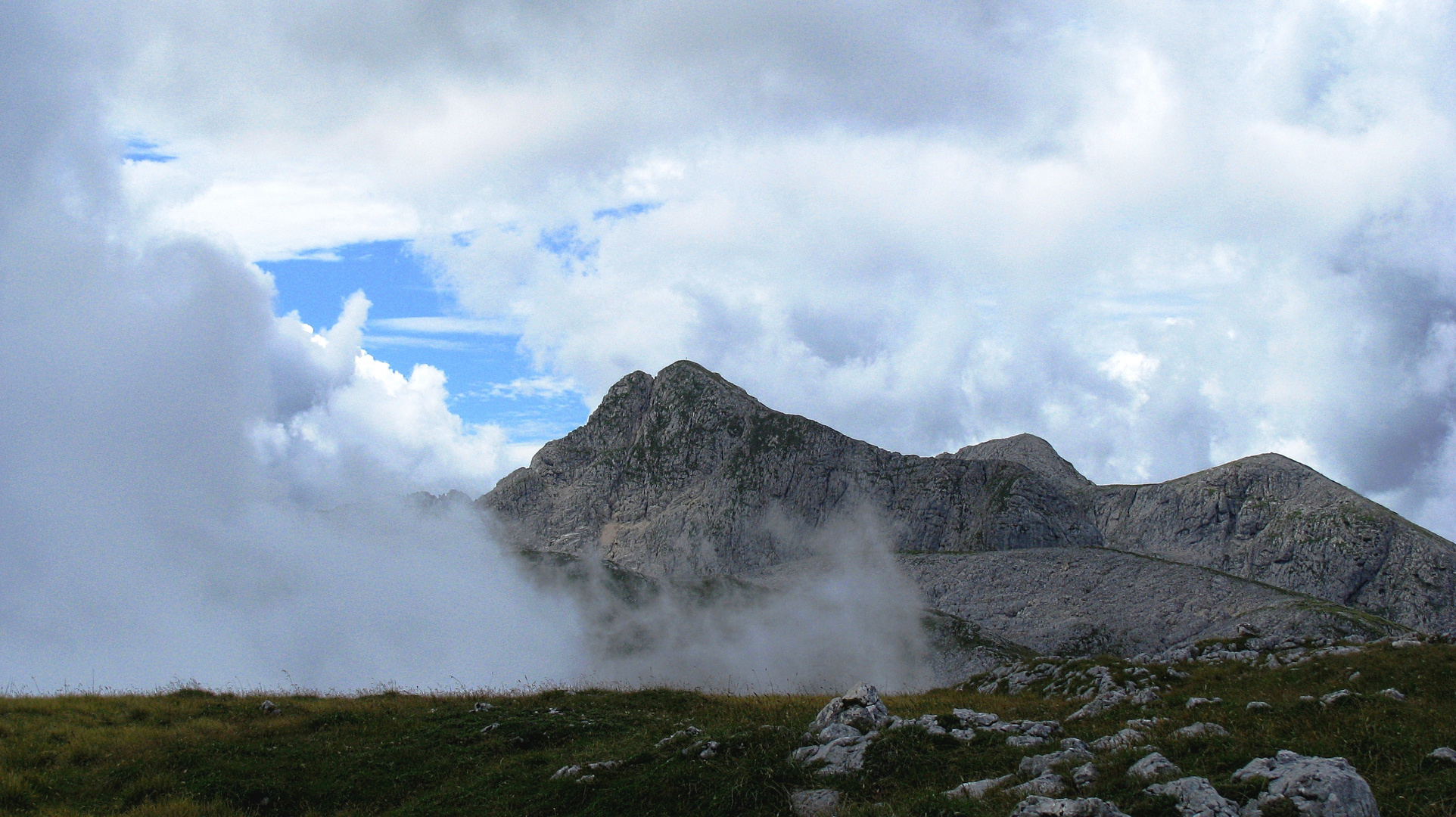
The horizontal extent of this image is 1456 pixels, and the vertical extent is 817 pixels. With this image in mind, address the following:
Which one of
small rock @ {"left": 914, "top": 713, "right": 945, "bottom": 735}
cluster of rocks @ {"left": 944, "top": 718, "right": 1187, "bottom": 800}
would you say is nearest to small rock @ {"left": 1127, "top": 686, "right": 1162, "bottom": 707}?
cluster of rocks @ {"left": 944, "top": 718, "right": 1187, "bottom": 800}

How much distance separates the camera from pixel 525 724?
89.1 feet

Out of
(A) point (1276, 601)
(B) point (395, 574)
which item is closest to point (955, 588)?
(A) point (1276, 601)

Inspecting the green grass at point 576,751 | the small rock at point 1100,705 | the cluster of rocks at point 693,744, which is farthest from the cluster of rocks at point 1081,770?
the small rock at point 1100,705

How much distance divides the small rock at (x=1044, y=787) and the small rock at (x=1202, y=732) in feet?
14.2

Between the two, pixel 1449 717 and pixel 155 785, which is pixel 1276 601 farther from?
pixel 155 785

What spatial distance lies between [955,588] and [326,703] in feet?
452

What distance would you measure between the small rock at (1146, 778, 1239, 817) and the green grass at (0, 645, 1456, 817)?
1.07 ft

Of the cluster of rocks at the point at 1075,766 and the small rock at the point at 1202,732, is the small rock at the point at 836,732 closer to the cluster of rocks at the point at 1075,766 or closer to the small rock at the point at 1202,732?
the cluster of rocks at the point at 1075,766

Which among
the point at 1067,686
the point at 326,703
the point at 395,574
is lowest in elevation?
the point at 1067,686

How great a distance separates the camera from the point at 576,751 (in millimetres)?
24172

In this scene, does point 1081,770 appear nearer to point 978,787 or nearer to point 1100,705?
point 978,787

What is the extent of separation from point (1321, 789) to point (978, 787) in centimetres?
575

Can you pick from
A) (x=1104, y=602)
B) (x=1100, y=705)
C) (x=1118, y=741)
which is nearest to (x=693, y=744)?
(x=1118, y=741)

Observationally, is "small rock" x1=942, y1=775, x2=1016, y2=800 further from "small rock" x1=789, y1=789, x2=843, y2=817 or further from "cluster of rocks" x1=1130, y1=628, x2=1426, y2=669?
"cluster of rocks" x1=1130, y1=628, x2=1426, y2=669
